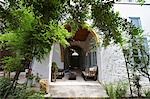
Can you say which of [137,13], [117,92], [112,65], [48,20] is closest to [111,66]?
[112,65]

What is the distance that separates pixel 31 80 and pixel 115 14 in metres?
7.31

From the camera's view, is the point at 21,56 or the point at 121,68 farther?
the point at 121,68

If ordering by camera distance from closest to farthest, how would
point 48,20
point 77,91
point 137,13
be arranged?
1. point 48,20
2. point 77,91
3. point 137,13

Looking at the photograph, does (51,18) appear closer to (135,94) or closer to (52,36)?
(52,36)

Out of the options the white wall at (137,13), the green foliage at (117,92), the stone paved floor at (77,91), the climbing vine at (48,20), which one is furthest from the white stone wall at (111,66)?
the climbing vine at (48,20)

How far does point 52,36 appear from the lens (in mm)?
2064

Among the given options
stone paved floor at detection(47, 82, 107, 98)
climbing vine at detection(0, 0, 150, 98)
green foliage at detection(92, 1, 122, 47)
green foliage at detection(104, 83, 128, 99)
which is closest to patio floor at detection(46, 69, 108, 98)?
stone paved floor at detection(47, 82, 107, 98)

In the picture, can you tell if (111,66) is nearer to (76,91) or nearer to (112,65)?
(112,65)

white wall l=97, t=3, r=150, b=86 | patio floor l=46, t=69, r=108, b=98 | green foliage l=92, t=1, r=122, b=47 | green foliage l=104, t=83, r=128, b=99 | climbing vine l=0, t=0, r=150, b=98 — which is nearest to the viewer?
climbing vine l=0, t=0, r=150, b=98

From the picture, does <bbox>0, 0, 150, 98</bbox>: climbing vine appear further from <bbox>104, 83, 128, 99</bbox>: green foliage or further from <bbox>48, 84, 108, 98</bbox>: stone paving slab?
<bbox>48, 84, 108, 98</bbox>: stone paving slab

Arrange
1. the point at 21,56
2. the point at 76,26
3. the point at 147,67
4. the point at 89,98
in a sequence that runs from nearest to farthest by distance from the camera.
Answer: the point at 21,56, the point at 76,26, the point at 89,98, the point at 147,67

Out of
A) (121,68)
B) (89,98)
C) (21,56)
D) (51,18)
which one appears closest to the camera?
(51,18)

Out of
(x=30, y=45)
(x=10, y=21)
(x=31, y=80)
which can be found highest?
(x=10, y=21)

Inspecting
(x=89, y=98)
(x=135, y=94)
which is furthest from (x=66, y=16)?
(x=135, y=94)
